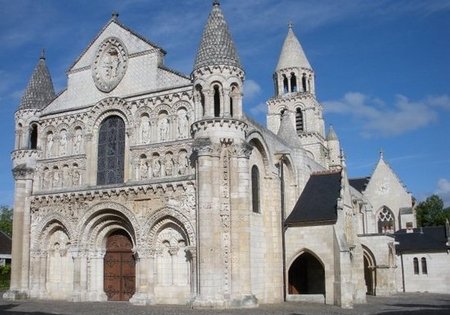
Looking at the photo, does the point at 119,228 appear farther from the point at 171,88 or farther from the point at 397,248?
the point at 397,248

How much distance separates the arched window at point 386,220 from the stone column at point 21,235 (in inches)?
1349

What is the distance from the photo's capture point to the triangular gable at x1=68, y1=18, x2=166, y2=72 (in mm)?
27125

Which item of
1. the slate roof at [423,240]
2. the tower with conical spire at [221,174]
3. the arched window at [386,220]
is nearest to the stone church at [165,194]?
the tower with conical spire at [221,174]

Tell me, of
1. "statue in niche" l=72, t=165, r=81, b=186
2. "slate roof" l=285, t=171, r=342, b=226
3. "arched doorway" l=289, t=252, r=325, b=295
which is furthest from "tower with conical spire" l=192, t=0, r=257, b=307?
"statue in niche" l=72, t=165, r=81, b=186

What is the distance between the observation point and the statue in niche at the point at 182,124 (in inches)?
990

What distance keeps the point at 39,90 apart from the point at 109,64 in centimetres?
532

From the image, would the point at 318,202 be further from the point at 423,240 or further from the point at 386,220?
the point at 386,220

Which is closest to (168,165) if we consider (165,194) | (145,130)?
(165,194)

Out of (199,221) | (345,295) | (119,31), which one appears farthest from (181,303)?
(119,31)

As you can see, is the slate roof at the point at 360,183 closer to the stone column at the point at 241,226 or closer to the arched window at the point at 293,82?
the arched window at the point at 293,82

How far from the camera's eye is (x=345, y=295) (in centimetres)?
2356

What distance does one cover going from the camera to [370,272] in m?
35.2

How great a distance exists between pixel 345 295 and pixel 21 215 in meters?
17.6

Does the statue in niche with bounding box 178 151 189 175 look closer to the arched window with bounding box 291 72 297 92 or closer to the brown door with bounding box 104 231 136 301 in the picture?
the brown door with bounding box 104 231 136 301
